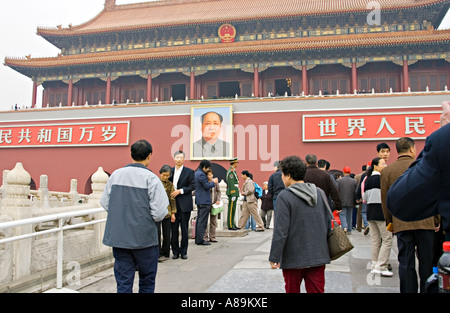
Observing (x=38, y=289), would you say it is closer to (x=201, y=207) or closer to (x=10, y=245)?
(x=10, y=245)

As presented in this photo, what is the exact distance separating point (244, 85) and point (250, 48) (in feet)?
7.39

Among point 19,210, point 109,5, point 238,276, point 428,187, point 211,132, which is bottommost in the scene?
point 238,276

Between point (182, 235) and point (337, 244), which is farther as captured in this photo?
point (182, 235)

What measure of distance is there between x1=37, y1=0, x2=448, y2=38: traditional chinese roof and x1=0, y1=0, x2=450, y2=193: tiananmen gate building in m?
0.09

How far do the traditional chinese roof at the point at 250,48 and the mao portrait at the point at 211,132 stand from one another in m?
3.16

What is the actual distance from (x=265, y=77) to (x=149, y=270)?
16901 mm

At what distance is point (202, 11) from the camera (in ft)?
71.7

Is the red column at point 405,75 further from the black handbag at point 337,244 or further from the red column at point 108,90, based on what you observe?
the black handbag at point 337,244

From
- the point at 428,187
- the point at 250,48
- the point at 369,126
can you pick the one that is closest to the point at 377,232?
the point at 428,187

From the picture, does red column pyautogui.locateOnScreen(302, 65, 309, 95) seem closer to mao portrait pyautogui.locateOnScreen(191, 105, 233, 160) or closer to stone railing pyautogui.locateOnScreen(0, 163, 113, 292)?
mao portrait pyautogui.locateOnScreen(191, 105, 233, 160)

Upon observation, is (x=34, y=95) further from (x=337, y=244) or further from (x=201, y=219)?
(x=337, y=244)

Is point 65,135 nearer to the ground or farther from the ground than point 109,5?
nearer to the ground

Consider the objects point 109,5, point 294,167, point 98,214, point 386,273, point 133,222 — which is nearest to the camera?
point 294,167

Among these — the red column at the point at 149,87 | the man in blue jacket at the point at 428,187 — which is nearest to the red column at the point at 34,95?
the red column at the point at 149,87
